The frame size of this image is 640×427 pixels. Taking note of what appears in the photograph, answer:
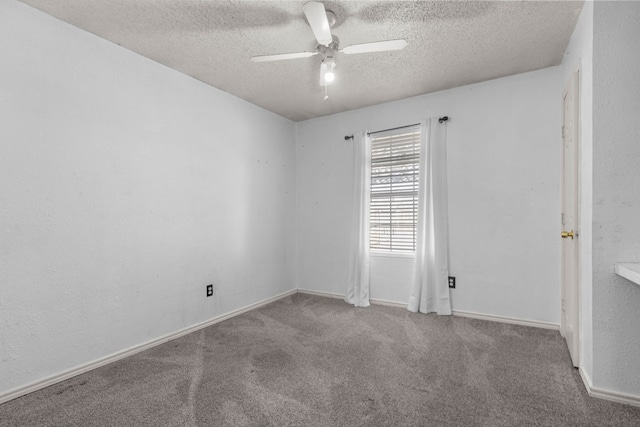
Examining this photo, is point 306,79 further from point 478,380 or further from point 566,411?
point 566,411

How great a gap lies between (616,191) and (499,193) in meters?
1.37

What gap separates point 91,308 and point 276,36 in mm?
2428

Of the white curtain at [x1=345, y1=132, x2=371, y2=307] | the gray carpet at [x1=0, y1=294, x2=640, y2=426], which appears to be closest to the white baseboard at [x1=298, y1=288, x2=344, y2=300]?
the white curtain at [x1=345, y1=132, x2=371, y2=307]

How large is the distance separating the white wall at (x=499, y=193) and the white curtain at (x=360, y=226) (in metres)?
0.16

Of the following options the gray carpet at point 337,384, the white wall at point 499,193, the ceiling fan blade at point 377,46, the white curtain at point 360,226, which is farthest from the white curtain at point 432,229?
the ceiling fan blade at point 377,46

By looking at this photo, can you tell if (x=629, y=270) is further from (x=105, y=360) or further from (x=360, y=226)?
(x=105, y=360)

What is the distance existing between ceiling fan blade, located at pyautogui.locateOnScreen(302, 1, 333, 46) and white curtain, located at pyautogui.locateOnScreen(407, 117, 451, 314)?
1.83 meters

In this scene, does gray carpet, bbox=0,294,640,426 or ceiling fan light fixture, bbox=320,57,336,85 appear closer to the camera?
gray carpet, bbox=0,294,640,426

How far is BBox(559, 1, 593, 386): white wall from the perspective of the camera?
6.05 feet

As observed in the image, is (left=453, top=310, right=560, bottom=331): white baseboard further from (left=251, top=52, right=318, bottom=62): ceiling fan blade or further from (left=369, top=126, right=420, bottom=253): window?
(left=251, top=52, right=318, bottom=62): ceiling fan blade

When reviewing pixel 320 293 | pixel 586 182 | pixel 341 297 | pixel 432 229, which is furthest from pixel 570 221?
pixel 320 293

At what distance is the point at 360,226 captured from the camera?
3.81 m

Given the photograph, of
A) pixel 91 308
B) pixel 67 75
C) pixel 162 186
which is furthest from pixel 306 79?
pixel 91 308

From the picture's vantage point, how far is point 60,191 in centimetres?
212
